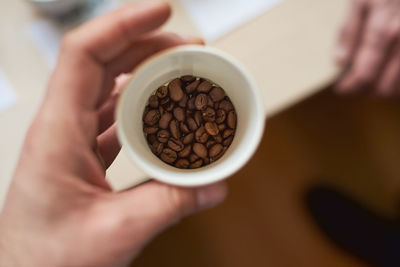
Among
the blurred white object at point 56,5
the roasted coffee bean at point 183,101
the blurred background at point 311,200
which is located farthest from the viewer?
the blurred background at point 311,200

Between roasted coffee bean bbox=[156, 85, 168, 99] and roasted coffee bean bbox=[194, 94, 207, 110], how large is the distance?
0.13ft

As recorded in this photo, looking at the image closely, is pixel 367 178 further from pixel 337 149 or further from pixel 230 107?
pixel 230 107

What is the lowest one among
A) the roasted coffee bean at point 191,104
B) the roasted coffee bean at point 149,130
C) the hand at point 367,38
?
the roasted coffee bean at point 149,130

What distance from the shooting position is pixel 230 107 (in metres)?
0.47

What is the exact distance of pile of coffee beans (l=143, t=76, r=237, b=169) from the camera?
1.52ft

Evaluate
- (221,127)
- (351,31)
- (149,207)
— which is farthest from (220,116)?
(351,31)

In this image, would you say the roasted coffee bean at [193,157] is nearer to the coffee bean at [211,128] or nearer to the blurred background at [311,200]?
the coffee bean at [211,128]

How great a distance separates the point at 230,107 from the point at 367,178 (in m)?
0.71

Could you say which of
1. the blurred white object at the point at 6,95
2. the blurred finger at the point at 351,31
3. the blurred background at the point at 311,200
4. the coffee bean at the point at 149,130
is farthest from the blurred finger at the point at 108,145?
the blurred background at the point at 311,200

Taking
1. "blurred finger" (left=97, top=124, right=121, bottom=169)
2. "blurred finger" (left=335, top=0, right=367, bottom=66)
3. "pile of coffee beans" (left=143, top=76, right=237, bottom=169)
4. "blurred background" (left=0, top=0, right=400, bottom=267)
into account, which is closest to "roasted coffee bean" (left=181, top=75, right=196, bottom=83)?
"pile of coffee beans" (left=143, top=76, right=237, bottom=169)

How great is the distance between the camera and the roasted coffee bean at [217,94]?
1.54ft

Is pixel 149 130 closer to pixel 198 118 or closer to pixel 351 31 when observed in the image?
pixel 198 118

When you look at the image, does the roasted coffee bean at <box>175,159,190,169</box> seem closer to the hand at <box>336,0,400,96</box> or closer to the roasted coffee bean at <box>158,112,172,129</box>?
the roasted coffee bean at <box>158,112,172,129</box>

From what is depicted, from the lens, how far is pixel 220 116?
1.54 feet
